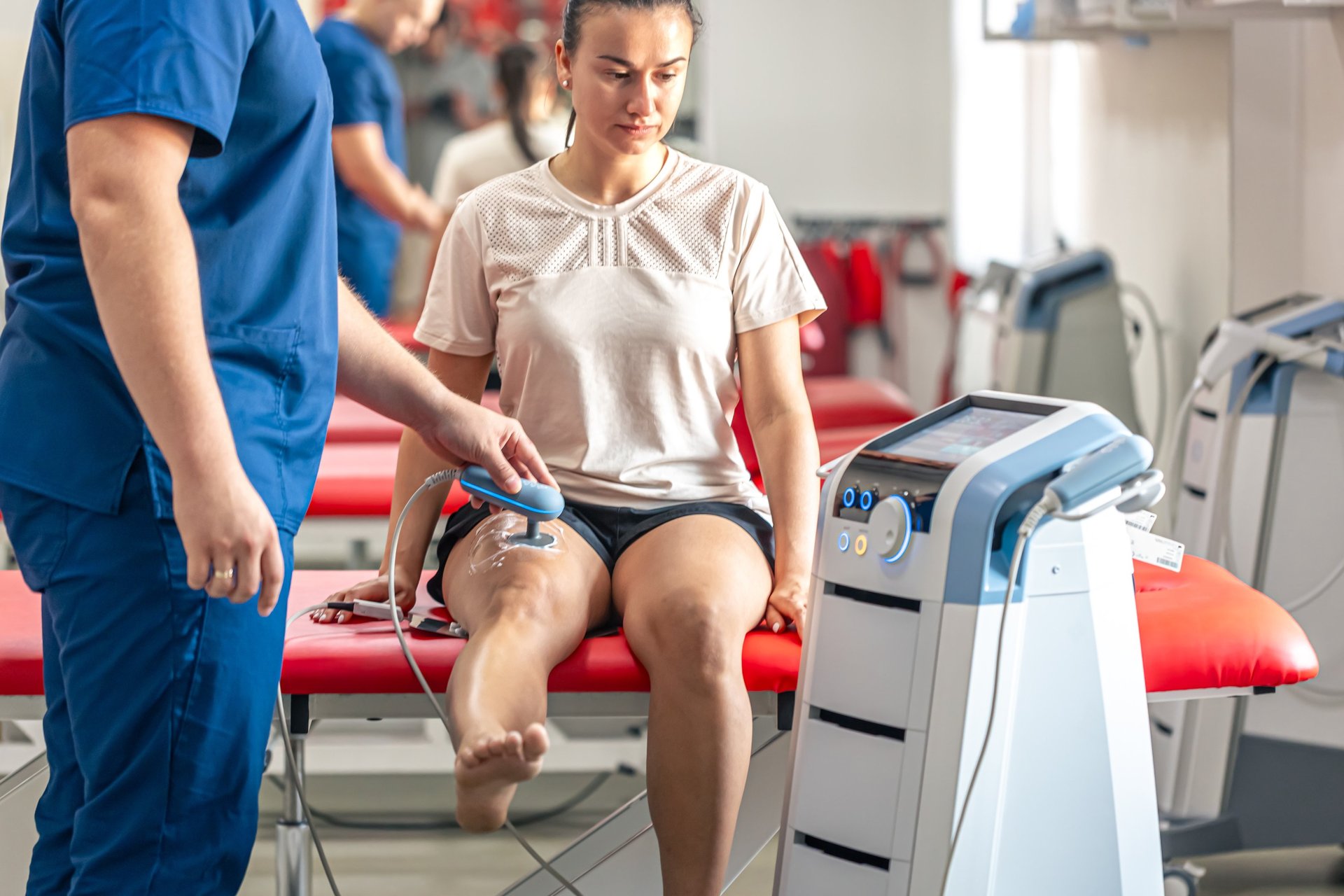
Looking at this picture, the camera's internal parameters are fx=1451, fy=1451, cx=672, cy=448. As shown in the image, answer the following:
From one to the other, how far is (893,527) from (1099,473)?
0.19 meters

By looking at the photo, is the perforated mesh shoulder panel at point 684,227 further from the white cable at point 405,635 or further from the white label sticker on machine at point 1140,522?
the white label sticker on machine at point 1140,522

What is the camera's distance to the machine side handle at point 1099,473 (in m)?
1.25

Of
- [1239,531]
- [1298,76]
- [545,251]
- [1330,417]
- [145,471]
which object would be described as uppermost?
[1298,76]

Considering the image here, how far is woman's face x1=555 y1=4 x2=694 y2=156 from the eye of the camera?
168 cm

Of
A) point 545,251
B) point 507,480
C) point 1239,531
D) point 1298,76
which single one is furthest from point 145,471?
point 1298,76

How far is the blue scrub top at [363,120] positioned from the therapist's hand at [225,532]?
284 cm

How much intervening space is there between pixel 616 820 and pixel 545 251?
28.2 inches

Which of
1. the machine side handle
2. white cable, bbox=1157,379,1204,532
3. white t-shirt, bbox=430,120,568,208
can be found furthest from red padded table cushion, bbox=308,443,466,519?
white t-shirt, bbox=430,120,568,208

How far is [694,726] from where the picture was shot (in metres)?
1.49

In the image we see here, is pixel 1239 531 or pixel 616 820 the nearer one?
pixel 616 820

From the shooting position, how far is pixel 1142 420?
3729mm

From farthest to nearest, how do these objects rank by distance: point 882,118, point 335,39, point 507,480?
point 882,118 → point 335,39 → point 507,480

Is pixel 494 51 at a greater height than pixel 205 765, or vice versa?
pixel 494 51

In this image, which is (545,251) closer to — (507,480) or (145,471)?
(507,480)
